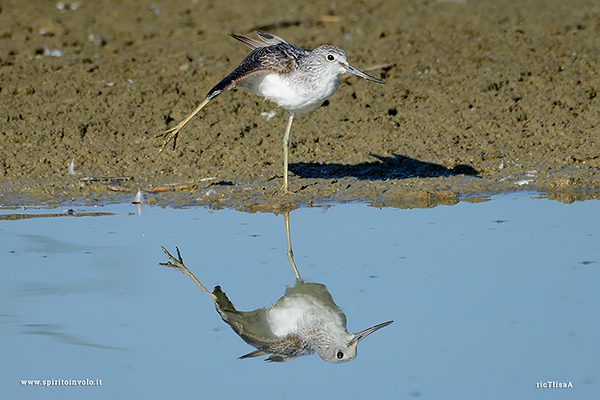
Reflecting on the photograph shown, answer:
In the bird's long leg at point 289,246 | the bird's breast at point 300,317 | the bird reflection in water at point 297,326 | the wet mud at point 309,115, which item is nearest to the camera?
the bird reflection in water at point 297,326

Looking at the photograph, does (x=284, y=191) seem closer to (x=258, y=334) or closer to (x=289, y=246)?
(x=289, y=246)

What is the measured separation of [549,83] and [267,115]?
2984 mm

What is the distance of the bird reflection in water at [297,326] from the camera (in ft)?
13.1

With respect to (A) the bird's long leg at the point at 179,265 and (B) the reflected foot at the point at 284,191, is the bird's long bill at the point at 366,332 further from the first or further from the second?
(B) the reflected foot at the point at 284,191

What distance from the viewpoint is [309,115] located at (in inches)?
316

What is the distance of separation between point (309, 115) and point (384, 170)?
4.25ft

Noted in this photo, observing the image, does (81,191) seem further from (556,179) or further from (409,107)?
(556,179)

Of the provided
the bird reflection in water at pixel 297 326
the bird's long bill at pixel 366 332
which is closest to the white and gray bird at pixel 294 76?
the bird reflection in water at pixel 297 326

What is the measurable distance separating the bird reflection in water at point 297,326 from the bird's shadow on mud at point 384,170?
94.2 inches

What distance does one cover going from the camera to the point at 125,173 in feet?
23.1

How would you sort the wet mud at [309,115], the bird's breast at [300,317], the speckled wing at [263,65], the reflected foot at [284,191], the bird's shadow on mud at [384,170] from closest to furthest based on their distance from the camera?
the bird's breast at [300,317]
the speckled wing at [263,65]
the reflected foot at [284,191]
the wet mud at [309,115]
the bird's shadow on mud at [384,170]

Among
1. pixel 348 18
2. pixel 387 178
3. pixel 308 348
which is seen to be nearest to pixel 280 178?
pixel 387 178

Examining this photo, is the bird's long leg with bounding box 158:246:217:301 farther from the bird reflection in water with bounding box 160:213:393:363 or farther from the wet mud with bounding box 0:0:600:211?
the wet mud with bounding box 0:0:600:211

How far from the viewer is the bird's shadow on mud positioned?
6961 millimetres
